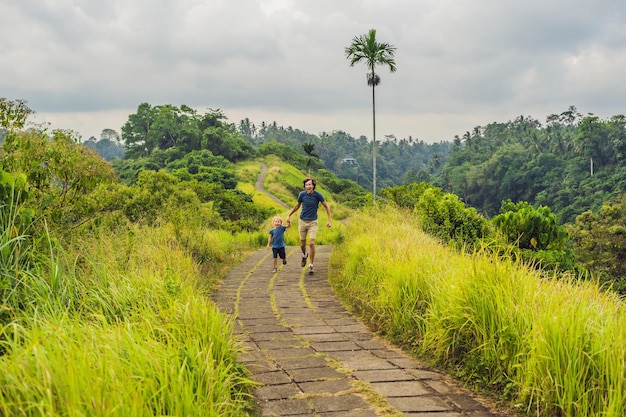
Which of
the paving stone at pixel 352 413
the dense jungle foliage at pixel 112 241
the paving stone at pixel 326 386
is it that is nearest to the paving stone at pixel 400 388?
the paving stone at pixel 326 386

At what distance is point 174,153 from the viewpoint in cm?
6719

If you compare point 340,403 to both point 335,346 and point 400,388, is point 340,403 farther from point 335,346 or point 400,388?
point 335,346

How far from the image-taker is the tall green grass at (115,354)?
239 centimetres

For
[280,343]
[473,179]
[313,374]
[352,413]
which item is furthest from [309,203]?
[473,179]

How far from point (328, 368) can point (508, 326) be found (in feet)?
4.62

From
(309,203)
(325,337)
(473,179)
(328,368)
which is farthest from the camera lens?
(473,179)

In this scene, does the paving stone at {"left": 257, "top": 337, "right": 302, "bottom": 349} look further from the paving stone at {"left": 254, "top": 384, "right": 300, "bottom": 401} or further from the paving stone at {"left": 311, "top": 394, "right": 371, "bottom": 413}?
the paving stone at {"left": 311, "top": 394, "right": 371, "bottom": 413}

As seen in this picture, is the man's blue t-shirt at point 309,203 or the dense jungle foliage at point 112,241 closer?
the dense jungle foliage at point 112,241

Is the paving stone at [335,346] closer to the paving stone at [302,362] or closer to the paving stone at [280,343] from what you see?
the paving stone at [280,343]

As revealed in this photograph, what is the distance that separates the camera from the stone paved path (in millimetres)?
3439

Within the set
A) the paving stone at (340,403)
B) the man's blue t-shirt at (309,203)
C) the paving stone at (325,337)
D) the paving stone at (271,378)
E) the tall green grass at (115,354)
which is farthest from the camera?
the man's blue t-shirt at (309,203)

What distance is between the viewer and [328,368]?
4195mm

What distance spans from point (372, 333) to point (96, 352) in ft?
10.5

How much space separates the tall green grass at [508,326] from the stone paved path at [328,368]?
244 mm
